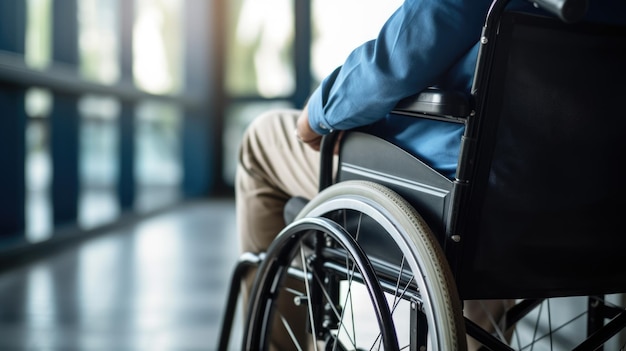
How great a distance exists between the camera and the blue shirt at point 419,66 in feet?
2.95

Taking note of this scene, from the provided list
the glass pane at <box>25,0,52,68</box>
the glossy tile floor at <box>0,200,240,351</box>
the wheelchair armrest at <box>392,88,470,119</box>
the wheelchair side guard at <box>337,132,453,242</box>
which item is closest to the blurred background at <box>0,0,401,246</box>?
the glass pane at <box>25,0,52,68</box>

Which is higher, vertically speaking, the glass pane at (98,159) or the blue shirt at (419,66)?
the blue shirt at (419,66)

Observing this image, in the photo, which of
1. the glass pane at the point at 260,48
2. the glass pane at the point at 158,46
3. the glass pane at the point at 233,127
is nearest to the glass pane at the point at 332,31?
the glass pane at the point at 260,48

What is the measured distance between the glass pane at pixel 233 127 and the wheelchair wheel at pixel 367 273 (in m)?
4.52

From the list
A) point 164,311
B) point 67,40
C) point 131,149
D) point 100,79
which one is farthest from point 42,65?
point 164,311

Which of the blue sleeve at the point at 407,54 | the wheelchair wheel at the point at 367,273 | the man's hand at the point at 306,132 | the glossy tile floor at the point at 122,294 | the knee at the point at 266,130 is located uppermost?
the blue sleeve at the point at 407,54

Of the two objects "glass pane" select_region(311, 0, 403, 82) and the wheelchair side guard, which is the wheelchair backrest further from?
"glass pane" select_region(311, 0, 403, 82)

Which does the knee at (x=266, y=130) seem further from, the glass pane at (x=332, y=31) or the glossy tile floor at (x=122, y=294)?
the glass pane at (x=332, y=31)

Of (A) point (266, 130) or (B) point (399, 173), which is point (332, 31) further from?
(B) point (399, 173)

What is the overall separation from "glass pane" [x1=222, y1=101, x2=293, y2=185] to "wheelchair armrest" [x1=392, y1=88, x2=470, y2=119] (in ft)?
16.1

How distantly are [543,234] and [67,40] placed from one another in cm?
319

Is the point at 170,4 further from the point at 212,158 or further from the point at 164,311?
the point at 164,311

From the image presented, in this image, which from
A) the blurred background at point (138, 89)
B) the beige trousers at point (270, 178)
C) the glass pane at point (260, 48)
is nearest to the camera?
the beige trousers at point (270, 178)

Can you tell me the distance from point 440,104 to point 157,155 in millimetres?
4437
